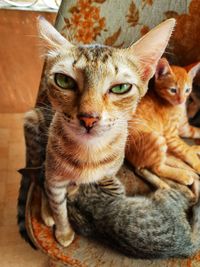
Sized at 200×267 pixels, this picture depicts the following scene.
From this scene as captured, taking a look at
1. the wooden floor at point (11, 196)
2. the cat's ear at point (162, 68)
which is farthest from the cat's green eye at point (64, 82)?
the wooden floor at point (11, 196)

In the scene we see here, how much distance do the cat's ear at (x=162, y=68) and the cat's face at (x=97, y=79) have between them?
0.24m

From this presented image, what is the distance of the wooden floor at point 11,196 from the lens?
1433mm

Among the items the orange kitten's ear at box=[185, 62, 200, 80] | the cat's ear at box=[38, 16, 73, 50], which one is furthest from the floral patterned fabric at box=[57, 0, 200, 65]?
the cat's ear at box=[38, 16, 73, 50]

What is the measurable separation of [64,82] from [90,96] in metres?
0.09

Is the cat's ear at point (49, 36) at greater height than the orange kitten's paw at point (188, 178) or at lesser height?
greater

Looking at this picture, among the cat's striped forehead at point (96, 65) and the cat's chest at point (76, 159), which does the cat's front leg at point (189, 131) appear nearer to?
the cat's chest at point (76, 159)

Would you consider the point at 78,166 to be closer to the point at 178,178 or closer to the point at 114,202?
the point at 114,202

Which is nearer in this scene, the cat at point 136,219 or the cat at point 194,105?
the cat at point 136,219

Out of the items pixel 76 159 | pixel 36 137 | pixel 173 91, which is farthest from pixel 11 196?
pixel 173 91

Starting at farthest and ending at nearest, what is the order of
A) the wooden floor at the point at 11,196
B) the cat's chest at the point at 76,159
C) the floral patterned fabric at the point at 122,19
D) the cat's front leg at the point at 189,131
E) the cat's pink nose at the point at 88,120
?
the wooden floor at the point at 11,196 < the cat's front leg at the point at 189,131 < the floral patterned fabric at the point at 122,19 < the cat's chest at the point at 76,159 < the cat's pink nose at the point at 88,120

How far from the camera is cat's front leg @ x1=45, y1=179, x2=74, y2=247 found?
972 millimetres

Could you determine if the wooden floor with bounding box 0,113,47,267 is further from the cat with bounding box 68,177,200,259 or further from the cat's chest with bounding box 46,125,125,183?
the cat's chest with bounding box 46,125,125,183

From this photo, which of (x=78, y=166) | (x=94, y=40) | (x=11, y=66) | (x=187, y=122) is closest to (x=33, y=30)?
(x=11, y=66)

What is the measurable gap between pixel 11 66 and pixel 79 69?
1405 mm
